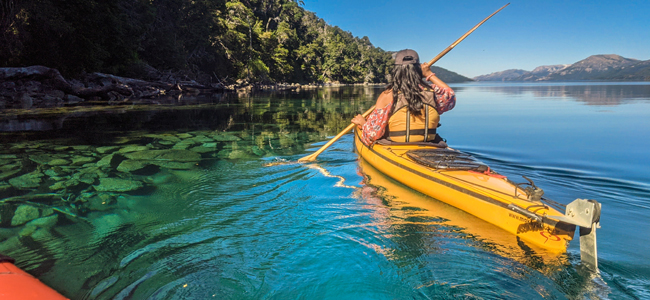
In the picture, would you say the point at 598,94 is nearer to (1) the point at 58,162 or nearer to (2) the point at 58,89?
(1) the point at 58,162

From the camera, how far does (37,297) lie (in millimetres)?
1784

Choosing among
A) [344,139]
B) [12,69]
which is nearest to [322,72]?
[12,69]

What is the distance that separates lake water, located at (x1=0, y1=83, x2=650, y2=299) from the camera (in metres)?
2.50

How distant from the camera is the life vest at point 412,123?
15.5 ft

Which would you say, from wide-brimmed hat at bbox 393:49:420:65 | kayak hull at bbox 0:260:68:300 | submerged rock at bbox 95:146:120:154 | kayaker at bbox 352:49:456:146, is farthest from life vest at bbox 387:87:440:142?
submerged rock at bbox 95:146:120:154

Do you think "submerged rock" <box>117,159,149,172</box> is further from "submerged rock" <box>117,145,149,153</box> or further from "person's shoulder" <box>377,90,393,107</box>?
"person's shoulder" <box>377,90,393,107</box>

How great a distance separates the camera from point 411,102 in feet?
15.1

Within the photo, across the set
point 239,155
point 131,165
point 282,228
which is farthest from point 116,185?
point 282,228

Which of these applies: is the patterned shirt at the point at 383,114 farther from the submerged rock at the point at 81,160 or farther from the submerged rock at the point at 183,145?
the submerged rock at the point at 81,160

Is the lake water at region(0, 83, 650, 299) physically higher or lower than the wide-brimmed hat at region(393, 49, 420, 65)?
lower

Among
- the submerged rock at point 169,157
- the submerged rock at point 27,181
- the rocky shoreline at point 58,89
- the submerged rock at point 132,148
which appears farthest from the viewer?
the rocky shoreline at point 58,89

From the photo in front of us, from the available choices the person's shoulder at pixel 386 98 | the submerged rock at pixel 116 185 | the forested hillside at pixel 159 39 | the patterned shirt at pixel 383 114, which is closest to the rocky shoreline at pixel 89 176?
the submerged rock at pixel 116 185

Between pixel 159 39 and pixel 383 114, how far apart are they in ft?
101

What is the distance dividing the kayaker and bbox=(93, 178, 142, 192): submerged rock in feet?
12.1
